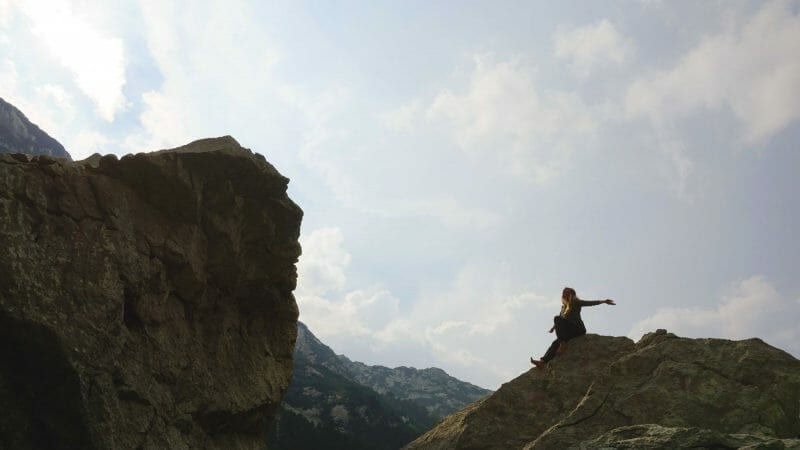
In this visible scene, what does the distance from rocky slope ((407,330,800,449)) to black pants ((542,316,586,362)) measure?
0.43 m

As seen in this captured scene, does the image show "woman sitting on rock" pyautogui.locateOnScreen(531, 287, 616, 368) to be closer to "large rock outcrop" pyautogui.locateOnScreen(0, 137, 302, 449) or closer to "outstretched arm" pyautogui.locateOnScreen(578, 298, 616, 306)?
"outstretched arm" pyautogui.locateOnScreen(578, 298, 616, 306)

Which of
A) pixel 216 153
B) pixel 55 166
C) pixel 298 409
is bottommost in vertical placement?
pixel 298 409

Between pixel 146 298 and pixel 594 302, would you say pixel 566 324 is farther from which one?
pixel 146 298

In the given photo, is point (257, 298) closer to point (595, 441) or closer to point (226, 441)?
point (226, 441)

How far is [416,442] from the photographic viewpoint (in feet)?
75.6

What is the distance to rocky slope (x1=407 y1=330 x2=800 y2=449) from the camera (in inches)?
579

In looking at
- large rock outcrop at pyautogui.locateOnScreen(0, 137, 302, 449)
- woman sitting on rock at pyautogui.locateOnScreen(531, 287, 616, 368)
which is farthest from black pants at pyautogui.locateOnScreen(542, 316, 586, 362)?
large rock outcrop at pyautogui.locateOnScreen(0, 137, 302, 449)

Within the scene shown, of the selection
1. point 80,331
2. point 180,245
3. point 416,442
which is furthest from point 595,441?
point 180,245

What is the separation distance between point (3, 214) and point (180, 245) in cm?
689

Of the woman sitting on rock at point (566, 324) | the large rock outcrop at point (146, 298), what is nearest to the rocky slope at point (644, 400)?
the woman sitting on rock at point (566, 324)

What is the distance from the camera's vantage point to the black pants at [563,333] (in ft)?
72.9

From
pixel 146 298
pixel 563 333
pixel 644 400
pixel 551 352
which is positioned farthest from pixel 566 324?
pixel 146 298

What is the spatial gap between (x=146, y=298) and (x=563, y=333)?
58.6ft

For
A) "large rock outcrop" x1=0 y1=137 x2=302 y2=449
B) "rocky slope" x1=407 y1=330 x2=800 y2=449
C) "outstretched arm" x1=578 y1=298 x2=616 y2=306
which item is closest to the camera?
"rocky slope" x1=407 y1=330 x2=800 y2=449
